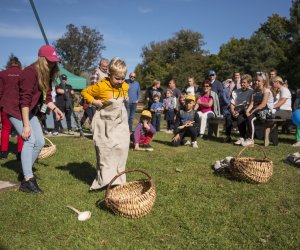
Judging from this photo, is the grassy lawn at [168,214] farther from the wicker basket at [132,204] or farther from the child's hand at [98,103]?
the child's hand at [98,103]

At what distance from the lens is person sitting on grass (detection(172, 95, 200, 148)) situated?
891 cm

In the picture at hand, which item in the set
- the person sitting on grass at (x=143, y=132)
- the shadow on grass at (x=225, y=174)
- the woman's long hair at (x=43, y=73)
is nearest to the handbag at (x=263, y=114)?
the person sitting on grass at (x=143, y=132)

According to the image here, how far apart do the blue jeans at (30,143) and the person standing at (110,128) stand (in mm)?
852

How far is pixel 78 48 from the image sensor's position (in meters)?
74.6

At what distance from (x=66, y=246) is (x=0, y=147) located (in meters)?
4.69

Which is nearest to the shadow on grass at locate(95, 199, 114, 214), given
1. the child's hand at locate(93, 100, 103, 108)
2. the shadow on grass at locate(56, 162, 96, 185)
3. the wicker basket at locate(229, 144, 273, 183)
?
the shadow on grass at locate(56, 162, 96, 185)

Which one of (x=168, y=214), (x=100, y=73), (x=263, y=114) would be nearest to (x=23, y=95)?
(x=168, y=214)

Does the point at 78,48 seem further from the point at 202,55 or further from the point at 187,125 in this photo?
the point at 187,125

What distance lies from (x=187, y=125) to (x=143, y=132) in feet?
3.92

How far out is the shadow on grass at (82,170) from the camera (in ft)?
18.1

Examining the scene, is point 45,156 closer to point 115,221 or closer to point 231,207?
point 115,221

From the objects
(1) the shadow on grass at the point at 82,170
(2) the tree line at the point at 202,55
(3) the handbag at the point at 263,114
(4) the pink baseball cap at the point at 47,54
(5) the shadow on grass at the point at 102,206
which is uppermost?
(2) the tree line at the point at 202,55

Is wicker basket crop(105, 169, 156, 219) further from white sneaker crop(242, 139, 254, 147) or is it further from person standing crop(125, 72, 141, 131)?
person standing crop(125, 72, 141, 131)

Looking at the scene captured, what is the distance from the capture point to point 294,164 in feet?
21.9
